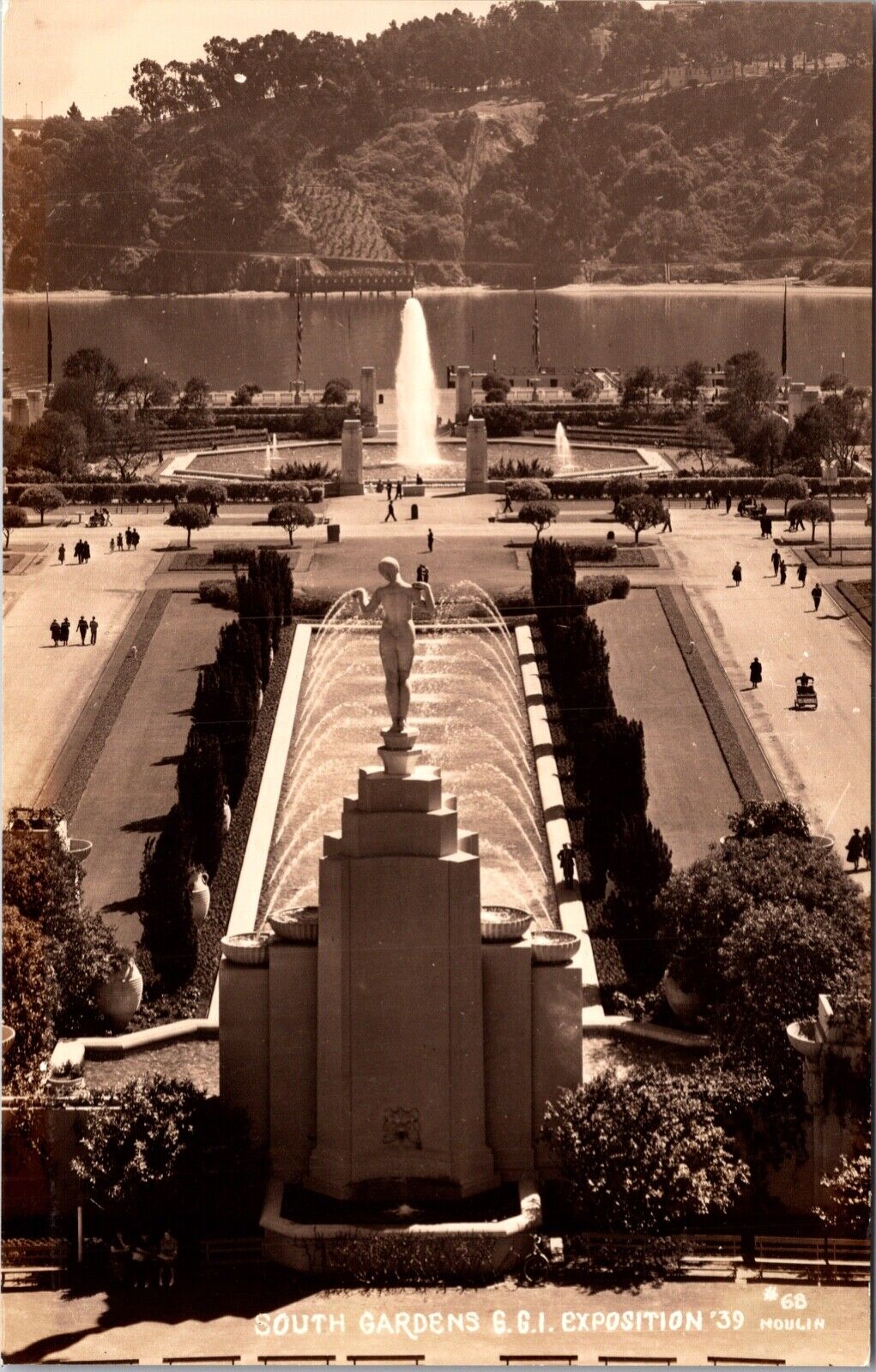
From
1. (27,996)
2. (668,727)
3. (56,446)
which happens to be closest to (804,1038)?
(27,996)

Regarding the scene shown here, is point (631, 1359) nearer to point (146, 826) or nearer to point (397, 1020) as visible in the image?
point (397, 1020)

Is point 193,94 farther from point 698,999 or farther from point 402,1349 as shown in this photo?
point 402,1349

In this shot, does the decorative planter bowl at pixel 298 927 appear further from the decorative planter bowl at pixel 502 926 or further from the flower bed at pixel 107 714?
the flower bed at pixel 107 714

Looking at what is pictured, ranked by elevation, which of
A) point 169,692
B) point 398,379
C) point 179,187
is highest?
point 179,187

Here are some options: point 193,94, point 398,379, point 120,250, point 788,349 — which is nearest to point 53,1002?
point 193,94

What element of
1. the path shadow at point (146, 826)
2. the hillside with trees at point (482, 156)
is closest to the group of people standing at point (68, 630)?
the hillside with trees at point (482, 156)

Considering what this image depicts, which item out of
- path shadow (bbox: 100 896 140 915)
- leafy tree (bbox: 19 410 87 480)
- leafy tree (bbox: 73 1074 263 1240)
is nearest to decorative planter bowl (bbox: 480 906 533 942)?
leafy tree (bbox: 73 1074 263 1240)

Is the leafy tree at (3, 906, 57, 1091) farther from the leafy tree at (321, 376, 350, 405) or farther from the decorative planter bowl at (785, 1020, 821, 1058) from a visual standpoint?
the leafy tree at (321, 376, 350, 405)
